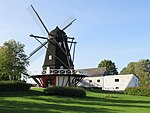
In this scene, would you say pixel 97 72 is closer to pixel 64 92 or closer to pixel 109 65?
pixel 109 65

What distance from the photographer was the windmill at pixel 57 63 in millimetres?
51781

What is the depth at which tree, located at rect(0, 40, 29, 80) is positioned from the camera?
45.4 m

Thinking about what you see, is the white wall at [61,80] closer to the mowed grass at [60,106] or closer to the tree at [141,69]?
the mowed grass at [60,106]

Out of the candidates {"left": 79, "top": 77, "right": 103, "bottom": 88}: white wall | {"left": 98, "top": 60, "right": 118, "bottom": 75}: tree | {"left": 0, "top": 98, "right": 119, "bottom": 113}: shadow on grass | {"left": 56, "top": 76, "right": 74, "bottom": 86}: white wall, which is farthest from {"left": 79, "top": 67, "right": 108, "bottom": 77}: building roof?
{"left": 0, "top": 98, "right": 119, "bottom": 113}: shadow on grass

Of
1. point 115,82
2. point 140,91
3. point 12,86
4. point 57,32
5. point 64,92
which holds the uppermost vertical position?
point 57,32

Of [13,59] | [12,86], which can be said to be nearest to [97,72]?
[13,59]

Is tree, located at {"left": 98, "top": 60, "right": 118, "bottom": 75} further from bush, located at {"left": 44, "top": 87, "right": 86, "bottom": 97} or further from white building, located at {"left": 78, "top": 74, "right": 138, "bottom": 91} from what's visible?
bush, located at {"left": 44, "top": 87, "right": 86, "bottom": 97}

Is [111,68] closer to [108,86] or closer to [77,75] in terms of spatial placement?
[108,86]

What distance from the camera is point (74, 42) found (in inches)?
2170

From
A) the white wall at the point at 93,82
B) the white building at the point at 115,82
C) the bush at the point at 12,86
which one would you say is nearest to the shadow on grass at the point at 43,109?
the bush at the point at 12,86

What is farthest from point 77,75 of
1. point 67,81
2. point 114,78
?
point 114,78

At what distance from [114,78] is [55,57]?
25.7 m

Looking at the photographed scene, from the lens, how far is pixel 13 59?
1797 inches

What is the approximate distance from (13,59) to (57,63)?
9.95m
